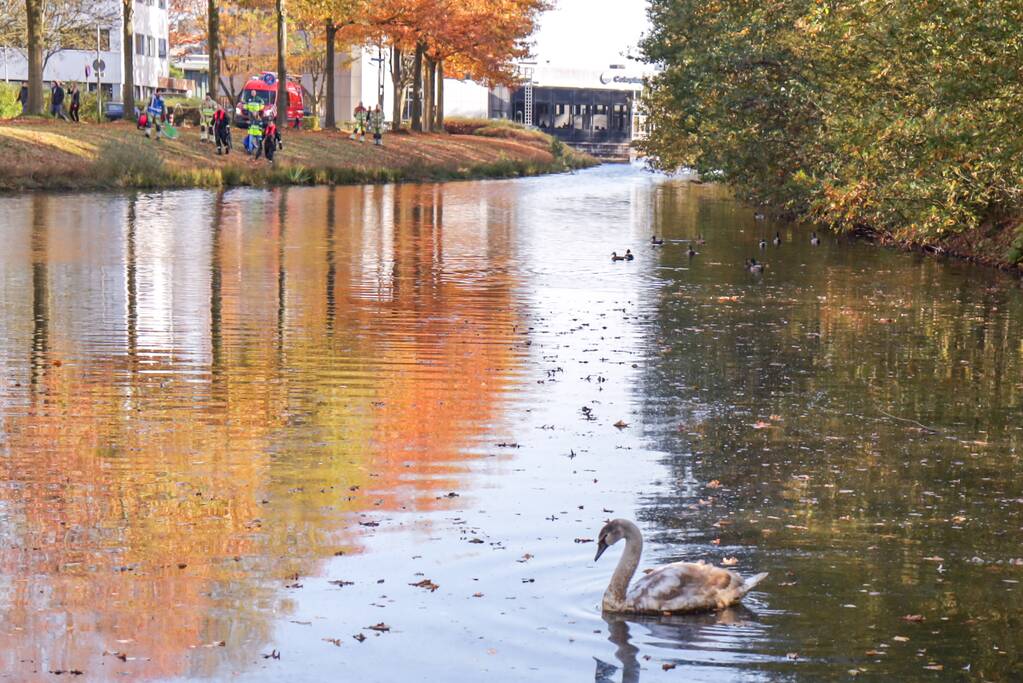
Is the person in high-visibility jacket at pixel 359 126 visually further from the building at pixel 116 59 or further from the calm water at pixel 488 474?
the calm water at pixel 488 474

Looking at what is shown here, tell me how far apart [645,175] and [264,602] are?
78153mm

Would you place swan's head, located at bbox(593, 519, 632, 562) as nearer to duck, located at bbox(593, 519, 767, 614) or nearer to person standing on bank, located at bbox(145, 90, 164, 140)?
duck, located at bbox(593, 519, 767, 614)

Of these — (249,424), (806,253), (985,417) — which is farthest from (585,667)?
(806,253)

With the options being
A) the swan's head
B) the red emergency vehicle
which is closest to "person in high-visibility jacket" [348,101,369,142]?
the red emergency vehicle

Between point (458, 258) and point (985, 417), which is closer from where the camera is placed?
point (985, 417)

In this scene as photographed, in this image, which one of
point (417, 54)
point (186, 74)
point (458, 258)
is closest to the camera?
point (458, 258)

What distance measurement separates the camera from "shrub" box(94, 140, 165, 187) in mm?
47031

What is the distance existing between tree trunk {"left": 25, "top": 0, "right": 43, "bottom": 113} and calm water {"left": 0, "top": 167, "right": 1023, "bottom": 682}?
2944 cm

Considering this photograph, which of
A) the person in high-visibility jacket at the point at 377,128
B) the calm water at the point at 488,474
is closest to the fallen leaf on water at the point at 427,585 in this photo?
the calm water at the point at 488,474

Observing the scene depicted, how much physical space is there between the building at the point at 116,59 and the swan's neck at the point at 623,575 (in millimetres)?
89039

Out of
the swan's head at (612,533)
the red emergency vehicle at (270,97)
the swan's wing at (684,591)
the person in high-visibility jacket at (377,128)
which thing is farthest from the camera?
the red emergency vehicle at (270,97)

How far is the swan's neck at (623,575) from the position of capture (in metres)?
8.33

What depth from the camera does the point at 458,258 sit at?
29250mm

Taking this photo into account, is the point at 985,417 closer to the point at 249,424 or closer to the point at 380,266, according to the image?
the point at 249,424
